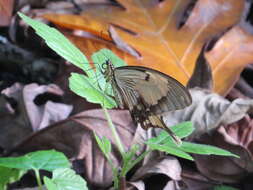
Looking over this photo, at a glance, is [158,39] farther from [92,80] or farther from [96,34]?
[92,80]

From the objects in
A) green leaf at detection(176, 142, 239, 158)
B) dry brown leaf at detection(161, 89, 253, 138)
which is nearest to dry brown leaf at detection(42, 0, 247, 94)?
dry brown leaf at detection(161, 89, 253, 138)

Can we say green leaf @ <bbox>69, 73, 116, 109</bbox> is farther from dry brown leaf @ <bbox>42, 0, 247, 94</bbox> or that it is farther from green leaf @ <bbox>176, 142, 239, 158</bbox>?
dry brown leaf @ <bbox>42, 0, 247, 94</bbox>

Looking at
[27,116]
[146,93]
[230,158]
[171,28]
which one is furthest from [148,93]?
[171,28]

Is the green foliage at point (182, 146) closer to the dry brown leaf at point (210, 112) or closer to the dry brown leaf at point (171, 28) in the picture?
the dry brown leaf at point (210, 112)

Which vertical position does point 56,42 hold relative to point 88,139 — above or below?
above

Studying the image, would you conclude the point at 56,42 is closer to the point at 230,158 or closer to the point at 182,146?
the point at 182,146

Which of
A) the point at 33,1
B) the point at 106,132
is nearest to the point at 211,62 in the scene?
the point at 106,132

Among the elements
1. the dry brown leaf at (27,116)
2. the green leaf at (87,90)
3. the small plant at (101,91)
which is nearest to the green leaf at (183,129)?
the small plant at (101,91)

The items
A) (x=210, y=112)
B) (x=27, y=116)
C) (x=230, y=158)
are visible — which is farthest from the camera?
(x=27, y=116)
